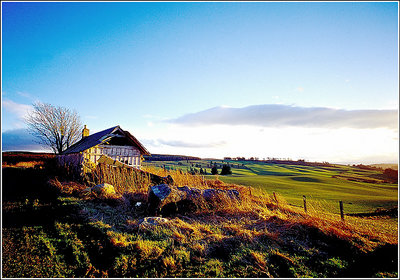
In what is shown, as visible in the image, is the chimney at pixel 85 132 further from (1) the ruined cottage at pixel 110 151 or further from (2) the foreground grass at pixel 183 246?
(2) the foreground grass at pixel 183 246

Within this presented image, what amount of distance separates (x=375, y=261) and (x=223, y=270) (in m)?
3.85

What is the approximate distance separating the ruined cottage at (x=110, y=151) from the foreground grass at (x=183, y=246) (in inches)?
299

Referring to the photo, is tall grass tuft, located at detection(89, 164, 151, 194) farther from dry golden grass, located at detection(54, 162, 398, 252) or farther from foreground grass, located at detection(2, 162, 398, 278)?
foreground grass, located at detection(2, 162, 398, 278)

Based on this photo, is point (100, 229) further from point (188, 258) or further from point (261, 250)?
point (261, 250)

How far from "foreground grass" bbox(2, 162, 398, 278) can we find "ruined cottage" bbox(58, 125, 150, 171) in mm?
7607

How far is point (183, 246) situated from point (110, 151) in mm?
13778

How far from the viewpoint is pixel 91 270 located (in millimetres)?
3609

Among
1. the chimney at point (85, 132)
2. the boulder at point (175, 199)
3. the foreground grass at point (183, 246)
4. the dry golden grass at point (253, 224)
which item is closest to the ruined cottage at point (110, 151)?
the dry golden grass at point (253, 224)

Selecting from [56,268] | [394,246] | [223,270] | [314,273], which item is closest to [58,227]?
[56,268]

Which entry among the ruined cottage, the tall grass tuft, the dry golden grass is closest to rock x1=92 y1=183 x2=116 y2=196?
the dry golden grass

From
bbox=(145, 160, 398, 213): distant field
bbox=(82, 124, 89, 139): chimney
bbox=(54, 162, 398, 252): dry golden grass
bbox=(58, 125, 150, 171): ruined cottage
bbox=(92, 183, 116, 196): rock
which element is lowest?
bbox=(145, 160, 398, 213): distant field

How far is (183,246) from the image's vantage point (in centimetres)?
470

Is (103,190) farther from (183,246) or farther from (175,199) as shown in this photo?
(183,246)

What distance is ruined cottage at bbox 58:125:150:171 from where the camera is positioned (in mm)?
15086
